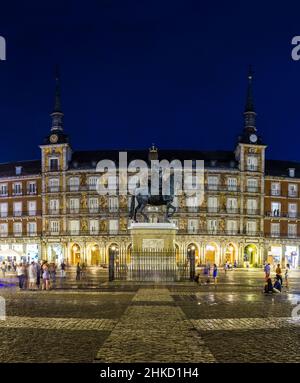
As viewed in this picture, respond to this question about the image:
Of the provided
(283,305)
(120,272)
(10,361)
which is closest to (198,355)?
(10,361)

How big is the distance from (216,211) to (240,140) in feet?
36.0

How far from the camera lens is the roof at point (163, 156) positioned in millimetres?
70562

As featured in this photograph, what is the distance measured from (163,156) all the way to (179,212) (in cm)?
922

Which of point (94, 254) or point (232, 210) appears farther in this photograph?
point (232, 210)

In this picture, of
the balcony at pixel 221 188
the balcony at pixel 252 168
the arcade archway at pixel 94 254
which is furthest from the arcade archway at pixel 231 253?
the arcade archway at pixel 94 254

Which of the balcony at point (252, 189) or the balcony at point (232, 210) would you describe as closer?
the balcony at point (232, 210)

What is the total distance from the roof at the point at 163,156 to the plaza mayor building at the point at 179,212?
162 mm

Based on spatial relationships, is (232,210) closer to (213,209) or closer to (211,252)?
(213,209)

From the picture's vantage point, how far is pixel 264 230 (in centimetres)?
7044

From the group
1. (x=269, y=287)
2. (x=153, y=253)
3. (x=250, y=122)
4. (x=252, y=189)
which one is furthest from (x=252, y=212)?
(x=269, y=287)

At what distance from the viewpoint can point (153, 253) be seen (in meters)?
28.8

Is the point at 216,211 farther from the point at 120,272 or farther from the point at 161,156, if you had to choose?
the point at 120,272

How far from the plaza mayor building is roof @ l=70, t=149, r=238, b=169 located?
162 millimetres

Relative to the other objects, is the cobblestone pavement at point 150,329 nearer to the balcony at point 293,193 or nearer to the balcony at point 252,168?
the balcony at point 252,168
